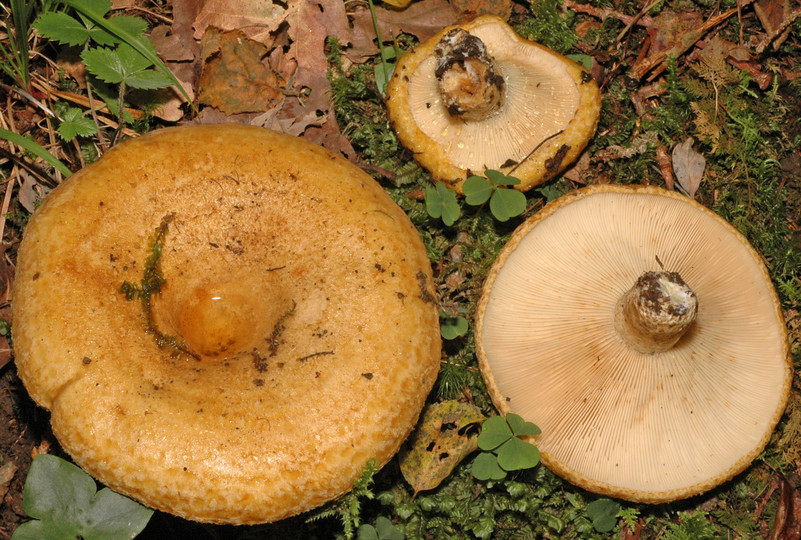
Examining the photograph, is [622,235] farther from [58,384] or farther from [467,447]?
[58,384]

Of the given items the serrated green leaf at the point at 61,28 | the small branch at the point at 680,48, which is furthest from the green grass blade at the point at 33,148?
the small branch at the point at 680,48

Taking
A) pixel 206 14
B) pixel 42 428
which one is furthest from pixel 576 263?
pixel 42 428

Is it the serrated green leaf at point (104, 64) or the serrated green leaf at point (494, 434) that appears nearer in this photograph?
the serrated green leaf at point (494, 434)

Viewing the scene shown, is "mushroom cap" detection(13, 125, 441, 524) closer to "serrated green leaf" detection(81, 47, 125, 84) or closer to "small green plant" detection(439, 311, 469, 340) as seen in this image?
"small green plant" detection(439, 311, 469, 340)

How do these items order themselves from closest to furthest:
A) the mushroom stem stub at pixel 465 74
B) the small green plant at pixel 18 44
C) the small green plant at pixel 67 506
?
the small green plant at pixel 67 506
the mushroom stem stub at pixel 465 74
the small green plant at pixel 18 44

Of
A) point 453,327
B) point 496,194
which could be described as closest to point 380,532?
point 453,327

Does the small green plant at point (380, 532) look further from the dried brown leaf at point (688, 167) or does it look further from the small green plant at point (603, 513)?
the dried brown leaf at point (688, 167)
